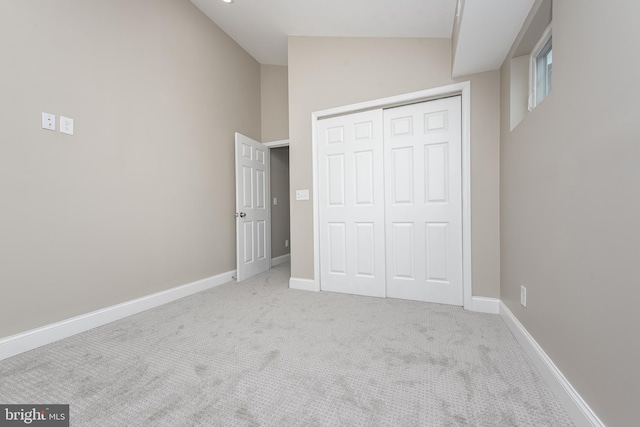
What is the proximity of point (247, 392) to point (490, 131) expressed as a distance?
267cm

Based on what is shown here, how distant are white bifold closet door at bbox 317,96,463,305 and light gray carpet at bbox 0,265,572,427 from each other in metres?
0.48

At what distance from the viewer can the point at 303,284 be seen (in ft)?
10.3

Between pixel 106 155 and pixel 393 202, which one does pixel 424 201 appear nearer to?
pixel 393 202

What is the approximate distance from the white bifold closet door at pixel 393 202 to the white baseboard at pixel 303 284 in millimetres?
115

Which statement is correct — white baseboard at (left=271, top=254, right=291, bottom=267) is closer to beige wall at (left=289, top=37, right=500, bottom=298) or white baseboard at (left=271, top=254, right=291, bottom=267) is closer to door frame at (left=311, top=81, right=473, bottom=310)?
beige wall at (left=289, top=37, right=500, bottom=298)

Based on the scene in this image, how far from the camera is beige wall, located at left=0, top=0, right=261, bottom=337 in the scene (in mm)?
1762

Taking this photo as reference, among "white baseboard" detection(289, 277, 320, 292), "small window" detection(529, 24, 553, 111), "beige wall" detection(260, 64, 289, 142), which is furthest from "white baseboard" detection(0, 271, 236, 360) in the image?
"small window" detection(529, 24, 553, 111)

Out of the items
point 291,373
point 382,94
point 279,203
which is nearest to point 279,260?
point 279,203

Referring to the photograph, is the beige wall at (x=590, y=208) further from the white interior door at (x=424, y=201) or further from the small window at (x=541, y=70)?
the white interior door at (x=424, y=201)

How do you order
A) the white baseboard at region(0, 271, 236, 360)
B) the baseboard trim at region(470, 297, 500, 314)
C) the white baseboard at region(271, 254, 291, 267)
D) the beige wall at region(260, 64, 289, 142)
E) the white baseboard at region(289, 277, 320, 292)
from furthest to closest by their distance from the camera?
the white baseboard at region(271, 254, 291, 267) < the beige wall at region(260, 64, 289, 142) < the white baseboard at region(289, 277, 320, 292) < the baseboard trim at region(470, 297, 500, 314) < the white baseboard at region(0, 271, 236, 360)

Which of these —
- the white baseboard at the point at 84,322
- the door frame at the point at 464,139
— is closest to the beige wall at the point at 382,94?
the door frame at the point at 464,139

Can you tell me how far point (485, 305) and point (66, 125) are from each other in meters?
3.69

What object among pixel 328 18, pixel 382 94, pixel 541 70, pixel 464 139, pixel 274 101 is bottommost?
pixel 464 139

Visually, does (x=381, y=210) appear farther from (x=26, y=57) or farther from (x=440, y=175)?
(x=26, y=57)
